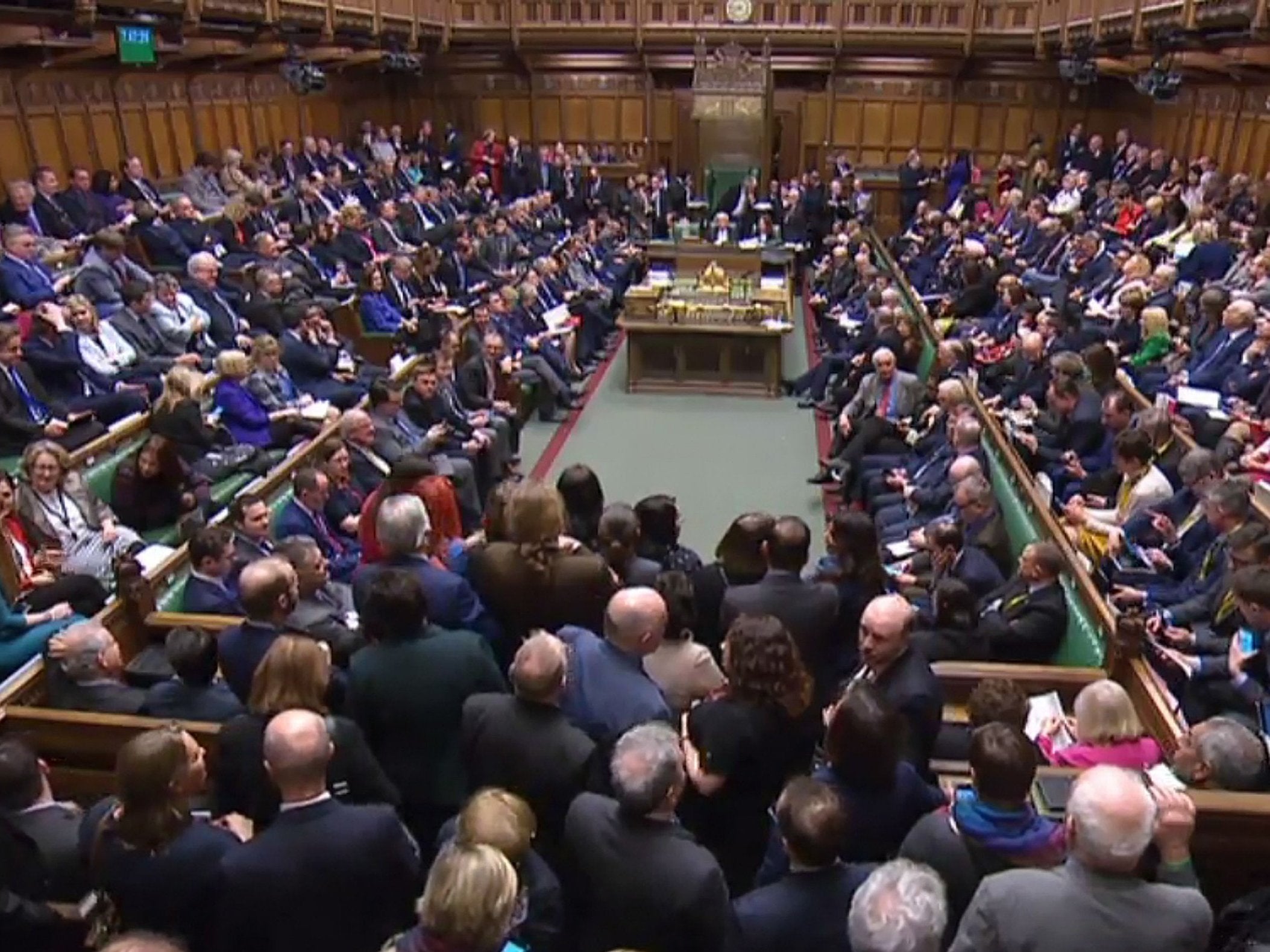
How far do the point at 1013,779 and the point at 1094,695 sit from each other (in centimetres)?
76

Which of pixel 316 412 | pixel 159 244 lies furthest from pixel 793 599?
pixel 159 244

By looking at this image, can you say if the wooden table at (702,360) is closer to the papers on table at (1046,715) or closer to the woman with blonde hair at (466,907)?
the papers on table at (1046,715)

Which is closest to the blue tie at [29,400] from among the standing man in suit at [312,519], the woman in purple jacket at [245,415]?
the woman in purple jacket at [245,415]

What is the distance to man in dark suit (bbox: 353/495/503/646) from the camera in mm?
3563

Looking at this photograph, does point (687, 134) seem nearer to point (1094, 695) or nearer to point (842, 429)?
point (842, 429)

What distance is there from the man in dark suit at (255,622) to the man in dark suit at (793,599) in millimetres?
1373

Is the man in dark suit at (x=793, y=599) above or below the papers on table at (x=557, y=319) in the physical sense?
above

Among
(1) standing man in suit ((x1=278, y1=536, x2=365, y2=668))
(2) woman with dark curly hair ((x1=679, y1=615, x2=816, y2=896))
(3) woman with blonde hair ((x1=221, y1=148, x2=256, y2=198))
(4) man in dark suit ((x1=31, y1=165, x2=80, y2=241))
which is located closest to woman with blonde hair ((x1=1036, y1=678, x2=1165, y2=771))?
(2) woman with dark curly hair ((x1=679, y1=615, x2=816, y2=896))

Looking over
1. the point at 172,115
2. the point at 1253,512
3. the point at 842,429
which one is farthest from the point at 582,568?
the point at 172,115

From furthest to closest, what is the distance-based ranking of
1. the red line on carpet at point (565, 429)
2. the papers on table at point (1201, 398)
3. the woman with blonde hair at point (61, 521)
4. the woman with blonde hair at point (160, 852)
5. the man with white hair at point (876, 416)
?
the red line on carpet at point (565, 429), the man with white hair at point (876, 416), the papers on table at point (1201, 398), the woman with blonde hair at point (61, 521), the woman with blonde hair at point (160, 852)

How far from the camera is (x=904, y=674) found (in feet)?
10.3

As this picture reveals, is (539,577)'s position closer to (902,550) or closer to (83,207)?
(902,550)

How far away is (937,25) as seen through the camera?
1738cm

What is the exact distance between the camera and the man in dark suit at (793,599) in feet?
11.7
